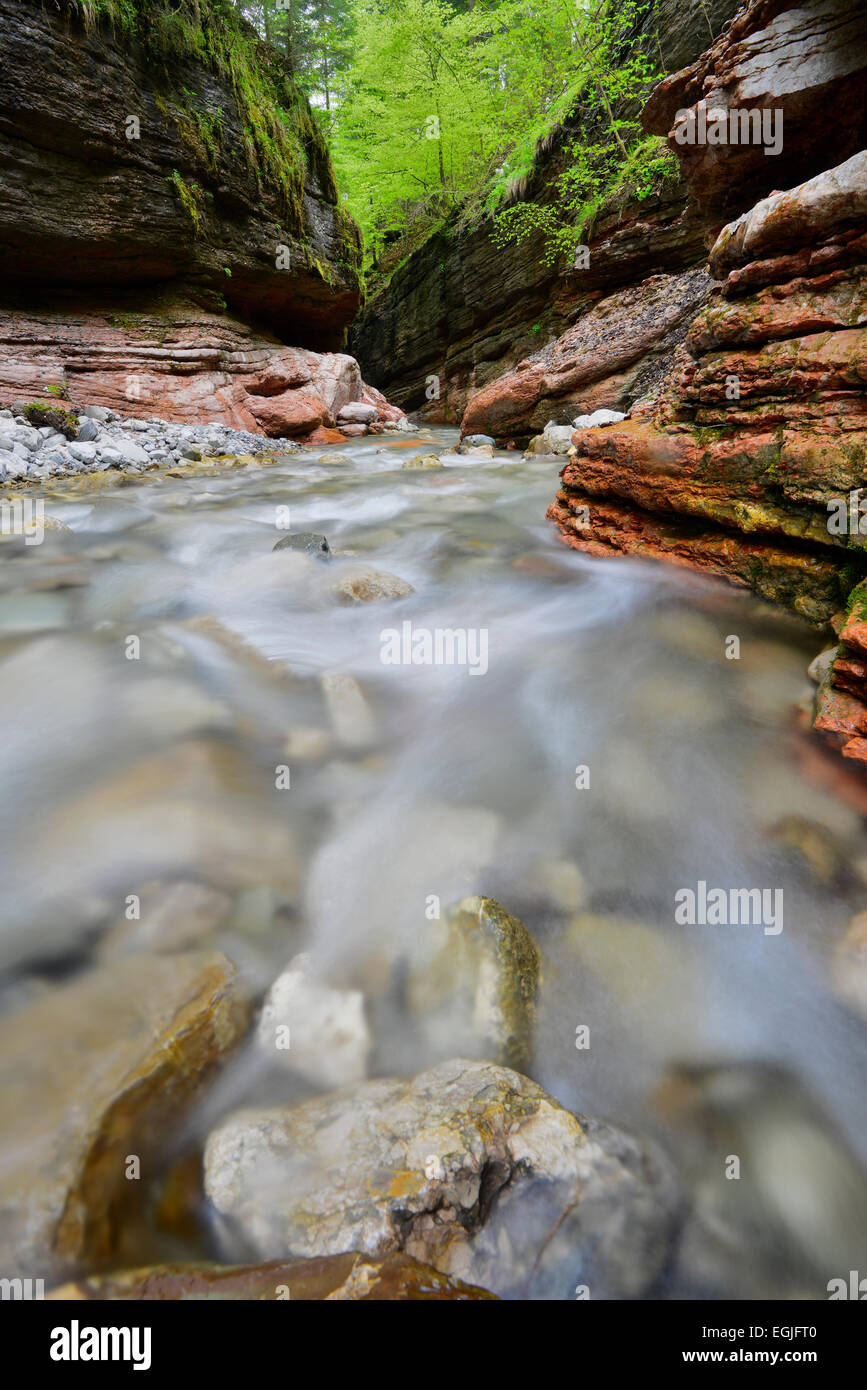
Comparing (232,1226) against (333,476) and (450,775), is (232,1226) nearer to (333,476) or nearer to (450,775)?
(450,775)

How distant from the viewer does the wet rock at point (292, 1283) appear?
41.3 inches

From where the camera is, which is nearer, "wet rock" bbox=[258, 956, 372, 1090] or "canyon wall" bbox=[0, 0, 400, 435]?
"wet rock" bbox=[258, 956, 372, 1090]

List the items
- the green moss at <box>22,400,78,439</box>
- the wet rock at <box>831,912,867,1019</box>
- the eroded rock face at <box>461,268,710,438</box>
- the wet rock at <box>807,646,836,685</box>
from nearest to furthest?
the wet rock at <box>831,912,867,1019</box> → the wet rock at <box>807,646,836,685</box> → the green moss at <box>22,400,78,439</box> → the eroded rock face at <box>461,268,710,438</box>

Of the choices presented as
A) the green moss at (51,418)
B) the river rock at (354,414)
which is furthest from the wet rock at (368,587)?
the river rock at (354,414)

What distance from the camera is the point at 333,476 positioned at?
9039 millimetres

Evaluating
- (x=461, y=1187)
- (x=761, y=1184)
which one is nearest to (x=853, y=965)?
(x=761, y=1184)

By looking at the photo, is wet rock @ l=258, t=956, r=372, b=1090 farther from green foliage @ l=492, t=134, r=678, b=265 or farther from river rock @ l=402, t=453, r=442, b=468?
green foliage @ l=492, t=134, r=678, b=265

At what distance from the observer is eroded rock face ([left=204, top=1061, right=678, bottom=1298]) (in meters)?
1.14

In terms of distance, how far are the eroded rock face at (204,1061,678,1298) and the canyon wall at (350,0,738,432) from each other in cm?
1044

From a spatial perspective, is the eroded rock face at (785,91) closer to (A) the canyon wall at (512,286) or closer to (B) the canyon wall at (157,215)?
(A) the canyon wall at (512,286)

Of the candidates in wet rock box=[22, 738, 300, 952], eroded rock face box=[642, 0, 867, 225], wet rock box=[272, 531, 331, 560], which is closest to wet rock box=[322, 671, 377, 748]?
wet rock box=[22, 738, 300, 952]

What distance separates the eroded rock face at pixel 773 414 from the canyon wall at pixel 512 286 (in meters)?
6.65

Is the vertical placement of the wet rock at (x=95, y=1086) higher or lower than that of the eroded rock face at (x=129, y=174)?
lower

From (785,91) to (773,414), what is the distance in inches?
105
